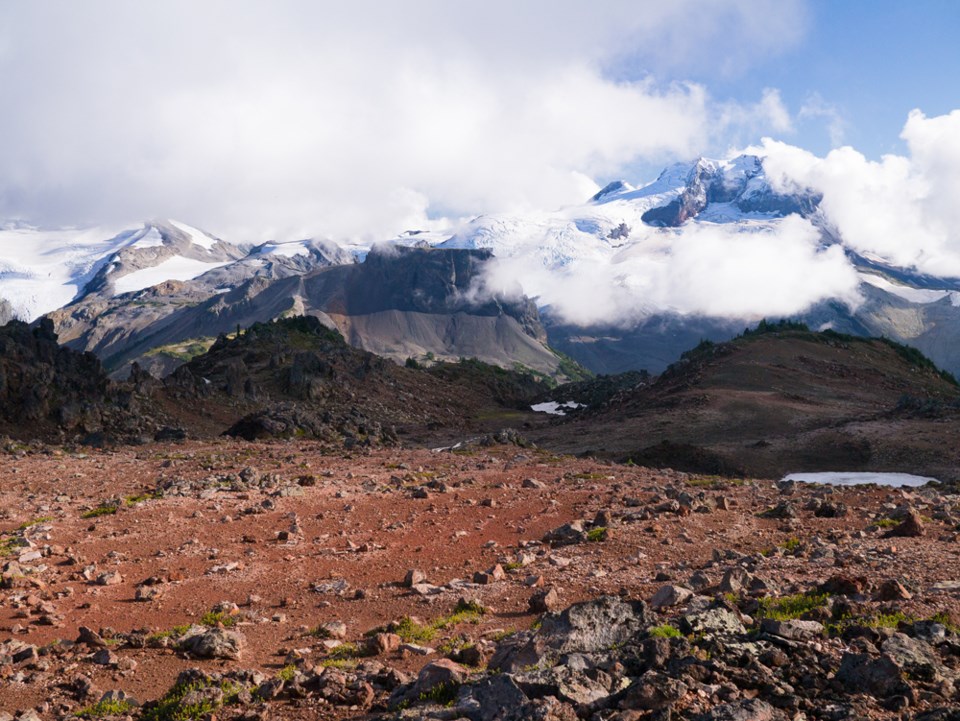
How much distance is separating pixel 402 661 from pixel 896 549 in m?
10.8

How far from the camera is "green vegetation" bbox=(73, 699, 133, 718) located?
1003 cm

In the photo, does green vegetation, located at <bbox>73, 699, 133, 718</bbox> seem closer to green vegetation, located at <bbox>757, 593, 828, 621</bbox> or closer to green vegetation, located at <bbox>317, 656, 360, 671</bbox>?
green vegetation, located at <bbox>317, 656, 360, 671</bbox>

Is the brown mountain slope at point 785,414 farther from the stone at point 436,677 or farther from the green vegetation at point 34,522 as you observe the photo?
the stone at point 436,677

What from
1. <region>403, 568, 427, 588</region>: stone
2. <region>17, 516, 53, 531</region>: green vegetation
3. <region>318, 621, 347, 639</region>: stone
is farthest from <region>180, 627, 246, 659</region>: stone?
<region>17, 516, 53, 531</region>: green vegetation

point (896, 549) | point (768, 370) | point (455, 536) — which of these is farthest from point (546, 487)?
point (768, 370)

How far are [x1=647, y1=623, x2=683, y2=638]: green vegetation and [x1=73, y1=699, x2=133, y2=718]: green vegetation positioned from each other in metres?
7.02

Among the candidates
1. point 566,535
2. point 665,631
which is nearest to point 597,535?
point 566,535

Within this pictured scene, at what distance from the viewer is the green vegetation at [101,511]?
2178 centimetres

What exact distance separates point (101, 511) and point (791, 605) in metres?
18.6

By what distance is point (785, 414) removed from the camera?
56.3 metres

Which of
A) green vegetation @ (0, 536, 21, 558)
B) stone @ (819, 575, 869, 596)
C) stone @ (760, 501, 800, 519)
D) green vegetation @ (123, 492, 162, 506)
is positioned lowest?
green vegetation @ (0, 536, 21, 558)

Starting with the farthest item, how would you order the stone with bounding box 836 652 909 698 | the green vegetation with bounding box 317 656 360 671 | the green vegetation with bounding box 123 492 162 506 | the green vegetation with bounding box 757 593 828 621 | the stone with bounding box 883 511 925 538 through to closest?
the green vegetation with bounding box 123 492 162 506, the stone with bounding box 883 511 925 538, the green vegetation with bounding box 757 593 828 621, the green vegetation with bounding box 317 656 360 671, the stone with bounding box 836 652 909 698

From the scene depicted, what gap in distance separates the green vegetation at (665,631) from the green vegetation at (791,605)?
1.67 meters

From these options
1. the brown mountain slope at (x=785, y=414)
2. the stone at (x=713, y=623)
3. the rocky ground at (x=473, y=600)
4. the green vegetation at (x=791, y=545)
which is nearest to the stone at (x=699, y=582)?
the rocky ground at (x=473, y=600)
